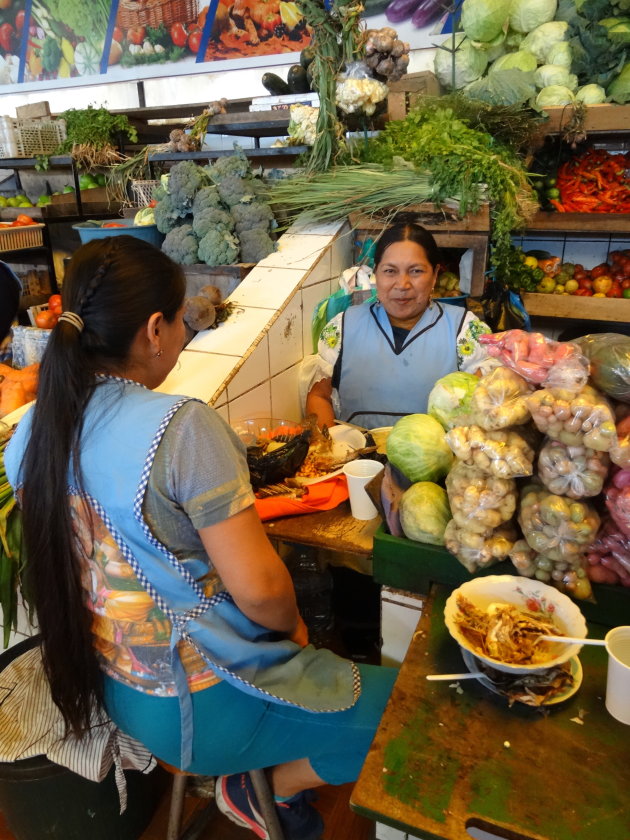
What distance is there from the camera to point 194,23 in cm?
591

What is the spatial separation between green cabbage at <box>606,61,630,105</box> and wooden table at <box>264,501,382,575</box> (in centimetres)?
364

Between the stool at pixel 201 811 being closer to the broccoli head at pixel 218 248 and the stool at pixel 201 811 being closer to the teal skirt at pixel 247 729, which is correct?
the teal skirt at pixel 247 729

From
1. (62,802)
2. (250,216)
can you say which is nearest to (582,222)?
(250,216)

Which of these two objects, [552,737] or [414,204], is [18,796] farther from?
[414,204]

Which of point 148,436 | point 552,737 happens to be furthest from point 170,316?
point 552,737

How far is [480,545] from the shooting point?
Answer: 123cm

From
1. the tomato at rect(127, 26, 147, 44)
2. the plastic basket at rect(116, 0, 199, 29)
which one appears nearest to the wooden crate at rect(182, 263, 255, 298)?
the plastic basket at rect(116, 0, 199, 29)

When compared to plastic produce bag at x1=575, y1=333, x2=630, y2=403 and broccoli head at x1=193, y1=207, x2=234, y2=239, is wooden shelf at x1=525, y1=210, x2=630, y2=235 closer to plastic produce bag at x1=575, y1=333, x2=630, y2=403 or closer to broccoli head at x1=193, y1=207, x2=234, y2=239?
broccoli head at x1=193, y1=207, x2=234, y2=239

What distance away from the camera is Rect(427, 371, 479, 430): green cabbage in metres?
1.56

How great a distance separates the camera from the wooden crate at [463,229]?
267cm

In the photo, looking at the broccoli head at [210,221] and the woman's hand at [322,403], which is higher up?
the broccoli head at [210,221]

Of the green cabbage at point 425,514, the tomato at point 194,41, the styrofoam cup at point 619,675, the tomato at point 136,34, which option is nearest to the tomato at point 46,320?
the green cabbage at point 425,514

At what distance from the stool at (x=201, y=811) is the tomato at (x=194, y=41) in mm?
6656

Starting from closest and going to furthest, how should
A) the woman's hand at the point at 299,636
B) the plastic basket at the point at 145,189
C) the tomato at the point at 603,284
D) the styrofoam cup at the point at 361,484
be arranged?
the woman's hand at the point at 299,636 → the styrofoam cup at the point at 361,484 → the plastic basket at the point at 145,189 → the tomato at the point at 603,284
